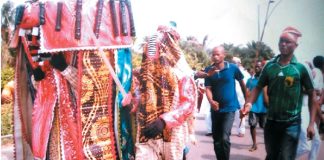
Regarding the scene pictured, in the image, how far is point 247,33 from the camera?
3070 mm

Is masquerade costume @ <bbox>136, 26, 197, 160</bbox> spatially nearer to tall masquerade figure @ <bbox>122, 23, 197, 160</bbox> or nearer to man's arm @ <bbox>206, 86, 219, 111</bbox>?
tall masquerade figure @ <bbox>122, 23, 197, 160</bbox>

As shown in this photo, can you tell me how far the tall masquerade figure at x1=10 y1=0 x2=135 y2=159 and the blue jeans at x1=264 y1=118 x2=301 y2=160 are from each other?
1.18 meters

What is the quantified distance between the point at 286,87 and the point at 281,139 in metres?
0.41

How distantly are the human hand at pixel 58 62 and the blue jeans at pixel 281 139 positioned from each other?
1.66 m

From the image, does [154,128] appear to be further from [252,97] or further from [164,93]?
[252,97]

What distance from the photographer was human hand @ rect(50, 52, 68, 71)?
277cm

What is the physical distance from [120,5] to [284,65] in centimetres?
133

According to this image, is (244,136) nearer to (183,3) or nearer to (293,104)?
(293,104)

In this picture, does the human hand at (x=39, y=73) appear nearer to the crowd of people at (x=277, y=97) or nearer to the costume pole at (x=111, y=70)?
the costume pole at (x=111, y=70)

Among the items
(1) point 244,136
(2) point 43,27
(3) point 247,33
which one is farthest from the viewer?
(1) point 244,136

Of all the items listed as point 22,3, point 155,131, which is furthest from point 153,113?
point 22,3

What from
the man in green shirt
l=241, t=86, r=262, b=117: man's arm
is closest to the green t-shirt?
the man in green shirt

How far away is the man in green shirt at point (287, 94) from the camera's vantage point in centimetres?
300

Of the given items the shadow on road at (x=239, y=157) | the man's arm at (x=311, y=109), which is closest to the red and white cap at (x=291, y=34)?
the man's arm at (x=311, y=109)
